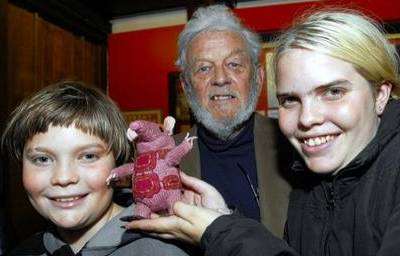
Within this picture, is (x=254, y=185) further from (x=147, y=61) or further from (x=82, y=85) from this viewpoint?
(x=147, y=61)

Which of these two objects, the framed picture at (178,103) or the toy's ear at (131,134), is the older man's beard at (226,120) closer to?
the toy's ear at (131,134)

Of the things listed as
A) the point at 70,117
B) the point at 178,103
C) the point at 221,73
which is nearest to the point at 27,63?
the point at 178,103

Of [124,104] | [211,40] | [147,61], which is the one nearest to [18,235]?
[124,104]

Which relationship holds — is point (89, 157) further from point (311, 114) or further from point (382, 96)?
point (382, 96)

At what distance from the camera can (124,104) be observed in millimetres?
5199

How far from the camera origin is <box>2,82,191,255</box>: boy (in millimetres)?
1312

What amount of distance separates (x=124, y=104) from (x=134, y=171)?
13.1 ft

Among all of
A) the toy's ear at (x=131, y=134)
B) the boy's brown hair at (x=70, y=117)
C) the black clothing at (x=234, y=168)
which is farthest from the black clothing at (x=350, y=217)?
the black clothing at (x=234, y=168)

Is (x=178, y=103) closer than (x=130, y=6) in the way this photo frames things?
Yes

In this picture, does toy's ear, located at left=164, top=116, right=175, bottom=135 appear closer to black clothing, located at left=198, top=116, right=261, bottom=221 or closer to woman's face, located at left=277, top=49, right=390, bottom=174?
woman's face, located at left=277, top=49, right=390, bottom=174

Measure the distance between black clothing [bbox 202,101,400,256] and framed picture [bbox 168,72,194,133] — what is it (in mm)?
3492

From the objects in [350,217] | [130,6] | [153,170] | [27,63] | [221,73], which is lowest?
[350,217]

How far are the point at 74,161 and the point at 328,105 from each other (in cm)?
77

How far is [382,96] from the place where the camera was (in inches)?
47.9
